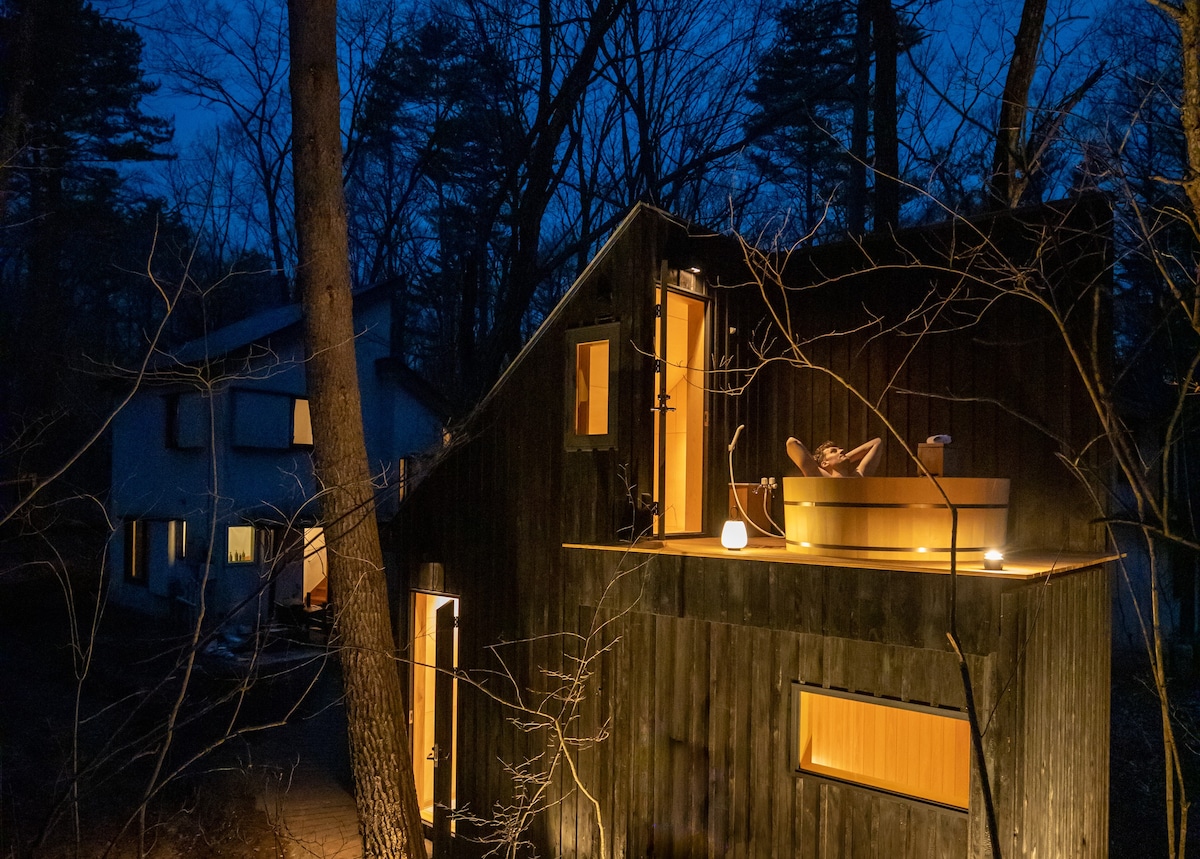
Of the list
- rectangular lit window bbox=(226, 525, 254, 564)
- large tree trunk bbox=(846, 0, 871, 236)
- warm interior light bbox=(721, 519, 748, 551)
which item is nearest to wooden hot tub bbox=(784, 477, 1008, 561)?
warm interior light bbox=(721, 519, 748, 551)

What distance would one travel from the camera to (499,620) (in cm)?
650

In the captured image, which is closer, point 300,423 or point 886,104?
point 886,104

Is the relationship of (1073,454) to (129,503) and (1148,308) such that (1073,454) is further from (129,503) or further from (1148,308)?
(129,503)

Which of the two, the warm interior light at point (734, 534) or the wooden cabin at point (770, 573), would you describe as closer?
the wooden cabin at point (770, 573)

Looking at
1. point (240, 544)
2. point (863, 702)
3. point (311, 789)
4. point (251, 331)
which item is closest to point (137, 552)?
point (240, 544)

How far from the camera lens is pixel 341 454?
20.0 ft

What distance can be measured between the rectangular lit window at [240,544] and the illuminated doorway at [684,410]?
1241 centimetres

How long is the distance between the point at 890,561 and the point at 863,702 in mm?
853

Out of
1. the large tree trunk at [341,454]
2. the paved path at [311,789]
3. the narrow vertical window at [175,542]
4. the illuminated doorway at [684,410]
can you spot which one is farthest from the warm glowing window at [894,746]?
the narrow vertical window at [175,542]

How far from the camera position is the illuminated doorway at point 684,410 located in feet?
20.3

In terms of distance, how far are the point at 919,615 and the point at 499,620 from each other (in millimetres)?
3609

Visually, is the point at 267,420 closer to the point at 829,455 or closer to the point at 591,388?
the point at 591,388

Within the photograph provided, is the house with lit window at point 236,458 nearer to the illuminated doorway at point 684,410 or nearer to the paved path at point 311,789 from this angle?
the paved path at point 311,789

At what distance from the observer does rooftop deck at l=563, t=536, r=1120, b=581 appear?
3.82 metres
